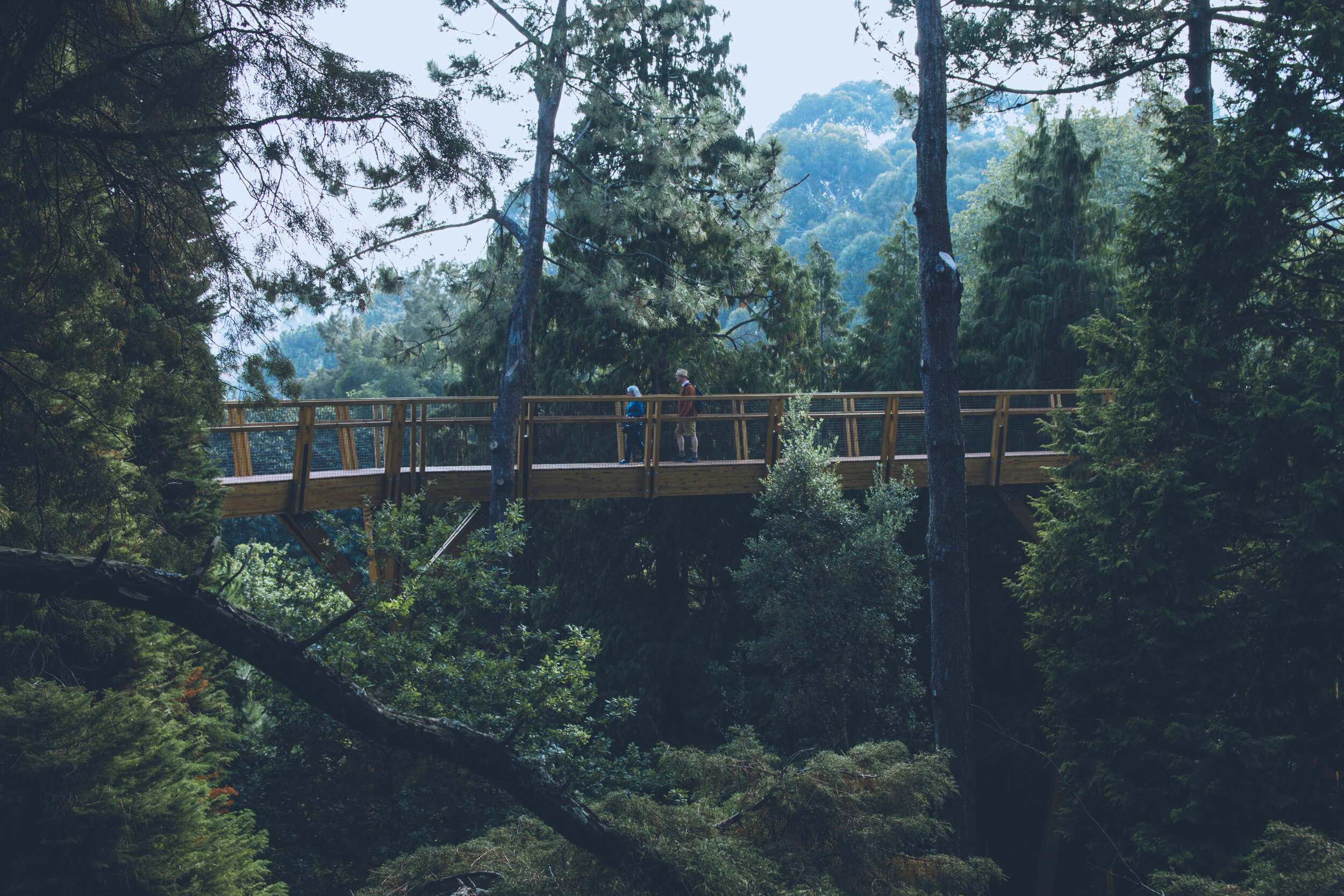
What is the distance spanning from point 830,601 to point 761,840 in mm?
5368

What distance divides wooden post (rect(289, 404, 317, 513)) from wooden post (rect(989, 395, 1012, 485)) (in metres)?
8.44

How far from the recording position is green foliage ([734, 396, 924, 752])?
970 cm

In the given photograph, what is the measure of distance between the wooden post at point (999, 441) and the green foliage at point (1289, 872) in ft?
24.6

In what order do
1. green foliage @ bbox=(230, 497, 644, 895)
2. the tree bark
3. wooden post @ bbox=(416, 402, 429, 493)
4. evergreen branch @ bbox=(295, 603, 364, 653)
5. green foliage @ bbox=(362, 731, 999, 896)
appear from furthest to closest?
wooden post @ bbox=(416, 402, 429, 493) < green foliage @ bbox=(230, 497, 644, 895) < green foliage @ bbox=(362, 731, 999, 896) < the tree bark < evergreen branch @ bbox=(295, 603, 364, 653)

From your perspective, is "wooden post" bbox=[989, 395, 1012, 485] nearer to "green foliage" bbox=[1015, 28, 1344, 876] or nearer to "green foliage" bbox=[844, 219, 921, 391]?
"green foliage" bbox=[1015, 28, 1344, 876]

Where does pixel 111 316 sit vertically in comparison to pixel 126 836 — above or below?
above

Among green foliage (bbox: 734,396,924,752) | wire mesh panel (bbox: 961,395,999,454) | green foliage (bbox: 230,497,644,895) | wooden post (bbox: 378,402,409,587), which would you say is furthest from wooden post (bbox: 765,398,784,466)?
wooden post (bbox: 378,402,409,587)

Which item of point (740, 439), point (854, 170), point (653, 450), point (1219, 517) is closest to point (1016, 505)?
point (740, 439)

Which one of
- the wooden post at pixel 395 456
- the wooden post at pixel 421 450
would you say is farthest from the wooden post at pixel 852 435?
the wooden post at pixel 395 456

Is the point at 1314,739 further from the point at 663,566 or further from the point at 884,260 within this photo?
the point at 884,260

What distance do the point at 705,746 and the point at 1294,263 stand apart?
952 centimetres

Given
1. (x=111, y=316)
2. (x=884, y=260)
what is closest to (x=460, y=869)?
(x=111, y=316)

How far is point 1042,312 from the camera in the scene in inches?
654

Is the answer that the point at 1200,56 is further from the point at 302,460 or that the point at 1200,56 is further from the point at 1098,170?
the point at 1098,170
